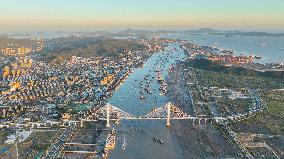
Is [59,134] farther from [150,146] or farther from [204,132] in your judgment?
[204,132]

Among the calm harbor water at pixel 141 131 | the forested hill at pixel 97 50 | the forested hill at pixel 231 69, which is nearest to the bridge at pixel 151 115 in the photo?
the calm harbor water at pixel 141 131

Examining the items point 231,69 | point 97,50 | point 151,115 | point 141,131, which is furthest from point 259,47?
point 141,131

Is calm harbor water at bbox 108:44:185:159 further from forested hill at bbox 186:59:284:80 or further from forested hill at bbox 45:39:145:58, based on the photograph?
forested hill at bbox 45:39:145:58

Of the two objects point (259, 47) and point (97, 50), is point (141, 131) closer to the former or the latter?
point (97, 50)

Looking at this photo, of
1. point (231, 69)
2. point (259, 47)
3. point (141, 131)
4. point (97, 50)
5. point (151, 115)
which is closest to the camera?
point (141, 131)

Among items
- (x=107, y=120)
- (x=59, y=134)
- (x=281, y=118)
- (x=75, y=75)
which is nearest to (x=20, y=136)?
(x=59, y=134)

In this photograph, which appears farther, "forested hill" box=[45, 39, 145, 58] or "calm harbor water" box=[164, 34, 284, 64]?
"calm harbor water" box=[164, 34, 284, 64]

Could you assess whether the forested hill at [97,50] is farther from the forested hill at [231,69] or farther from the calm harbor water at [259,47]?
the calm harbor water at [259,47]

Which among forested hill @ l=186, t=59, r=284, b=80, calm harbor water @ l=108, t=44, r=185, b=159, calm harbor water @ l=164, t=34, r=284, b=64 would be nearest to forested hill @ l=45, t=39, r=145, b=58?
forested hill @ l=186, t=59, r=284, b=80
